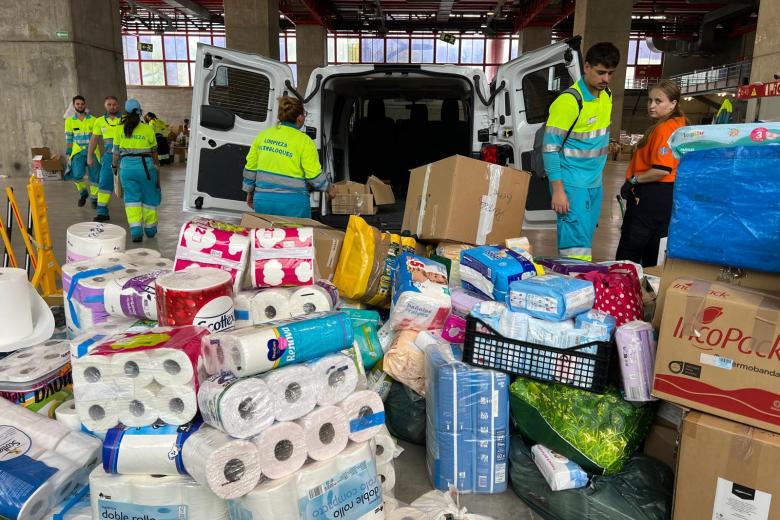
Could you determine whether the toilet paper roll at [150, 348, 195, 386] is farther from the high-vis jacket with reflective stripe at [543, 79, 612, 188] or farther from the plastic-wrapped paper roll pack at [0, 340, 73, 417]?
the high-vis jacket with reflective stripe at [543, 79, 612, 188]

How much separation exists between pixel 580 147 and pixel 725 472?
190 centimetres

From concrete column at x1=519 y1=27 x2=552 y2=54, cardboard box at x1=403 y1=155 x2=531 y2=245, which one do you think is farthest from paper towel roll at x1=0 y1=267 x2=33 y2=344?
concrete column at x1=519 y1=27 x2=552 y2=54

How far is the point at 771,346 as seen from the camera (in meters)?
1.58

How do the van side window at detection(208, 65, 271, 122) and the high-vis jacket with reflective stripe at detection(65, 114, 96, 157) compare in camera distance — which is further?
the high-vis jacket with reflective stripe at detection(65, 114, 96, 157)

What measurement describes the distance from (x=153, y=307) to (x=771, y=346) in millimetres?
1977

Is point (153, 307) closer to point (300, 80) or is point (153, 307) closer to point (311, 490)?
point (311, 490)

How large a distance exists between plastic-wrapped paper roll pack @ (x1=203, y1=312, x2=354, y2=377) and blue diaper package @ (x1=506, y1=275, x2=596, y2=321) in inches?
27.2

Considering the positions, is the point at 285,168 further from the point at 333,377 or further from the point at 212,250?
the point at 333,377

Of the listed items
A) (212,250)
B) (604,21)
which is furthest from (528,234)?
(604,21)

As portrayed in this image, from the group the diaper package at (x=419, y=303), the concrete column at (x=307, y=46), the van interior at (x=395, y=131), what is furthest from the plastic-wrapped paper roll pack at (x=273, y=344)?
the concrete column at (x=307, y=46)

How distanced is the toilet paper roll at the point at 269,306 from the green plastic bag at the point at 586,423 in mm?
901

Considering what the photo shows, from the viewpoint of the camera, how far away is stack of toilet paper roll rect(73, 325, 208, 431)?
1.53 metres

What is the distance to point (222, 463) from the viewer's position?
139 cm

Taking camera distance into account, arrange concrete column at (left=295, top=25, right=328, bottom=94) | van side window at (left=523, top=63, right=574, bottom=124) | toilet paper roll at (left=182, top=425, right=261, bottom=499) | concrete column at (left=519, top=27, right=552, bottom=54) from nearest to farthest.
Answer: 1. toilet paper roll at (left=182, top=425, right=261, bottom=499)
2. van side window at (left=523, top=63, right=574, bottom=124)
3. concrete column at (left=519, top=27, right=552, bottom=54)
4. concrete column at (left=295, top=25, right=328, bottom=94)
